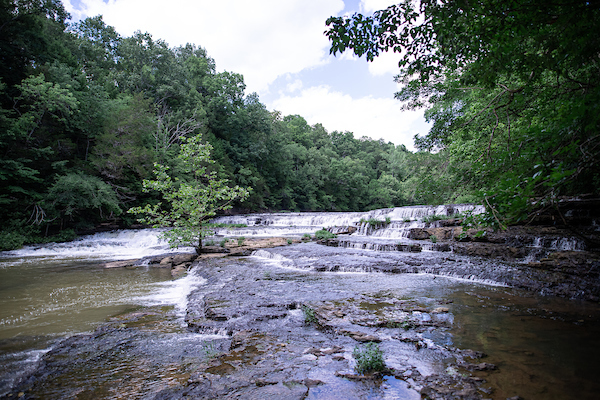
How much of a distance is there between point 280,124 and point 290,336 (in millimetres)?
42599

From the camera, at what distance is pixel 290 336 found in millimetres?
3717

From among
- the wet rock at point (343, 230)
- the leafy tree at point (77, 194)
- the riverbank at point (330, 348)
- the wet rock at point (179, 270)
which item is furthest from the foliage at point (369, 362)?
the leafy tree at point (77, 194)

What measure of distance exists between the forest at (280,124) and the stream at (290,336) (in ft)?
5.28

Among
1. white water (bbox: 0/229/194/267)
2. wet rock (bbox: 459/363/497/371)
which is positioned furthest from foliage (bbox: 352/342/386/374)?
white water (bbox: 0/229/194/267)

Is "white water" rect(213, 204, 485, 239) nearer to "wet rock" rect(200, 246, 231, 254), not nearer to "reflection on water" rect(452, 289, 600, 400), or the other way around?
"wet rock" rect(200, 246, 231, 254)

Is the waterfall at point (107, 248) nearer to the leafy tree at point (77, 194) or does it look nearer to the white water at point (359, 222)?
the leafy tree at point (77, 194)

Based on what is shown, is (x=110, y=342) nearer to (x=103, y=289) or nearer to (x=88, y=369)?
(x=88, y=369)

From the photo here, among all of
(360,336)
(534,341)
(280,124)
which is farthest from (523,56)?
(280,124)

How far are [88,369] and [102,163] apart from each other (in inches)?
710

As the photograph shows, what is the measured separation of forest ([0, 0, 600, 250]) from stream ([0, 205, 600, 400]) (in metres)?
1.61

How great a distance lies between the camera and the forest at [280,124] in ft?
10.4

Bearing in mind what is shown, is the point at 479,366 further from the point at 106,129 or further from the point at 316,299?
the point at 106,129

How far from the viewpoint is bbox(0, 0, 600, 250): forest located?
316cm

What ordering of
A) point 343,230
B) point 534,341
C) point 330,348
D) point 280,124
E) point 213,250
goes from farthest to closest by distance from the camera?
point 280,124, point 343,230, point 213,250, point 534,341, point 330,348
